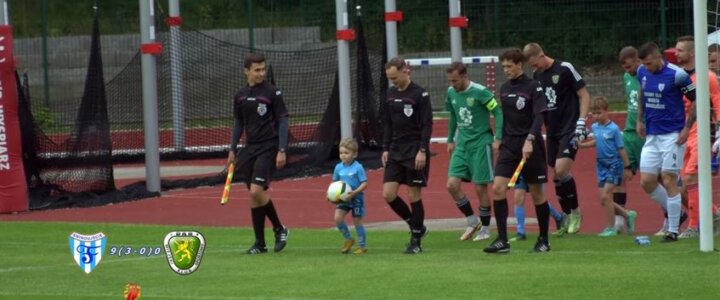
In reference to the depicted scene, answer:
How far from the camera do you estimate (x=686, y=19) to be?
1372 inches

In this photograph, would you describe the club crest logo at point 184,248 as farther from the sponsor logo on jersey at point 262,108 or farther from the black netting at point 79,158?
the black netting at point 79,158

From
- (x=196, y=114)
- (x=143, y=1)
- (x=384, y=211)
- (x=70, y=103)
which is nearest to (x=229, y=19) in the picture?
(x=70, y=103)

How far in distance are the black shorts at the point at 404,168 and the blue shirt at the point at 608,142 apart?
2.03m

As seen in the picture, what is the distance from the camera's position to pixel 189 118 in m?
29.7

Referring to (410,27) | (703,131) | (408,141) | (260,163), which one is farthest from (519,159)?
(410,27)

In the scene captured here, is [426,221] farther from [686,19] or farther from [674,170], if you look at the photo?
[686,19]

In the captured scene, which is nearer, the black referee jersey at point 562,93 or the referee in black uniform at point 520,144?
the referee in black uniform at point 520,144

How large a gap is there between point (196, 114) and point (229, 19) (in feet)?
33.4

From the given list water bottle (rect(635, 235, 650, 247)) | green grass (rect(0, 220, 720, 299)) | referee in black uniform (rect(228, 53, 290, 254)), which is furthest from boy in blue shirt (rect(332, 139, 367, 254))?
water bottle (rect(635, 235, 650, 247))

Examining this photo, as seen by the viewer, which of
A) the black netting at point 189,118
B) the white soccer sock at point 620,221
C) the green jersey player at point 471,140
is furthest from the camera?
the black netting at point 189,118

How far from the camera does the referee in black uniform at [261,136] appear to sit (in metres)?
14.7

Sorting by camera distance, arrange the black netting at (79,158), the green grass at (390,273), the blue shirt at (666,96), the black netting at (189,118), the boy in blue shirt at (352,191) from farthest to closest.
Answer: the black netting at (189,118), the black netting at (79,158), the blue shirt at (666,96), the boy in blue shirt at (352,191), the green grass at (390,273)

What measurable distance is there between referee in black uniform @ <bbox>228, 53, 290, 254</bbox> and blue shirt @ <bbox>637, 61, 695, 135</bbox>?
3.56 metres

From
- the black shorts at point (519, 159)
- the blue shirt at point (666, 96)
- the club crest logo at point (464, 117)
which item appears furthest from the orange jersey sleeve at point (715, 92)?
the club crest logo at point (464, 117)
